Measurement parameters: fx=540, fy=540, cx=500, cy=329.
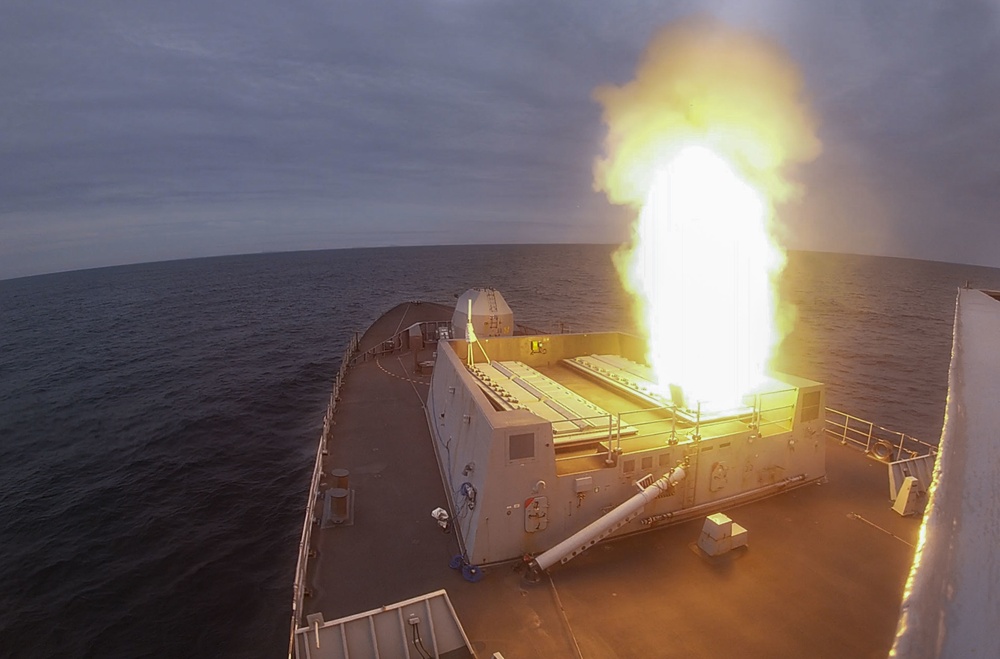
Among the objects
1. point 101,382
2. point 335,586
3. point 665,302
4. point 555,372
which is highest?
point 665,302

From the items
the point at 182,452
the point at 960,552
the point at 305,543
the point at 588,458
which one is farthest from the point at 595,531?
the point at 182,452

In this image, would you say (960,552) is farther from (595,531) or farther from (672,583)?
(672,583)

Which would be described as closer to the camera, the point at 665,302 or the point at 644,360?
the point at 665,302

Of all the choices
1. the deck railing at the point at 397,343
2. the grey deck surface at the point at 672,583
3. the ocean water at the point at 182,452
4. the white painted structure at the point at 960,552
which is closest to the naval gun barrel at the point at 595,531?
the grey deck surface at the point at 672,583

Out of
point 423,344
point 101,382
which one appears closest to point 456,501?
point 423,344

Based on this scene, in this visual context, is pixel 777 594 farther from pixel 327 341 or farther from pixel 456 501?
pixel 327 341

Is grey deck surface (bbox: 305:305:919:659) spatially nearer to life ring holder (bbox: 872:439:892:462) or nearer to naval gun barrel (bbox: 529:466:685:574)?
naval gun barrel (bbox: 529:466:685:574)
